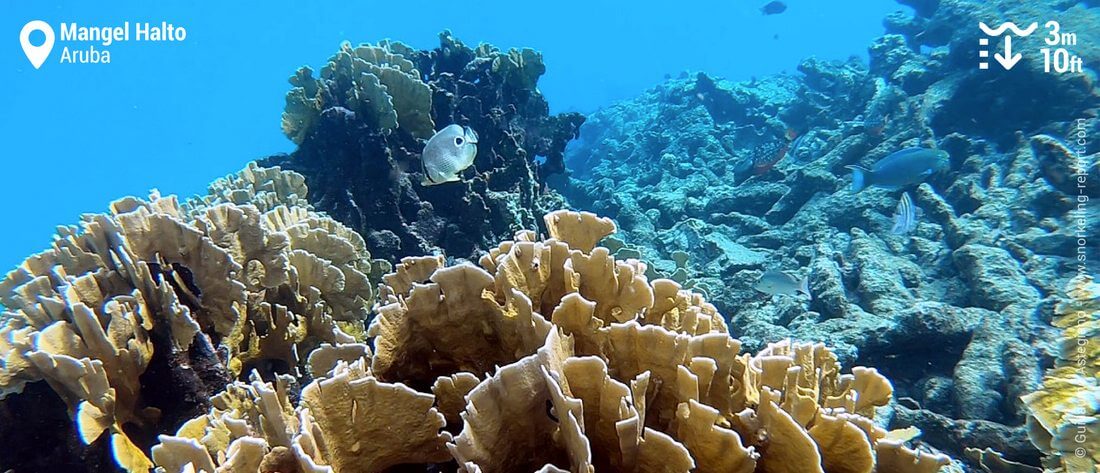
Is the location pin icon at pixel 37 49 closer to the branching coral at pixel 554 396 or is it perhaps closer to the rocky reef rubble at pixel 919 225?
the branching coral at pixel 554 396

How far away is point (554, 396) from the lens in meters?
1.56

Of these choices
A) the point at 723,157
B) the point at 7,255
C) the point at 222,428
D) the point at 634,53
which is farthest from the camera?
the point at 634,53

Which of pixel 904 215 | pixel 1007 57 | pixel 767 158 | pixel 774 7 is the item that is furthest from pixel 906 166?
pixel 774 7

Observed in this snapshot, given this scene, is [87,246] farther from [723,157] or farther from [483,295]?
[723,157]

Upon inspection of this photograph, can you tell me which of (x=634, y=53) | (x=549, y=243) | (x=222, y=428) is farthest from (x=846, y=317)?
(x=634, y=53)

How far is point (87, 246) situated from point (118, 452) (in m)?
1.36

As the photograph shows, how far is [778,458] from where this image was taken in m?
1.77

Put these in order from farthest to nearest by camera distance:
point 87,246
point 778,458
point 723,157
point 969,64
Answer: point 723,157
point 969,64
point 87,246
point 778,458

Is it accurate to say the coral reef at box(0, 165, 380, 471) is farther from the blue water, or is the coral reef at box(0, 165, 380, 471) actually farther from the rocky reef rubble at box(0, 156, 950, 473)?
the blue water

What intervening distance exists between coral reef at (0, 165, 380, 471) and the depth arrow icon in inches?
454

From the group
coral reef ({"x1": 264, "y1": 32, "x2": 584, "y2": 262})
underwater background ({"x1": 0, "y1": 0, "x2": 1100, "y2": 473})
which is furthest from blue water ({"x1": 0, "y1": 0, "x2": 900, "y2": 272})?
coral reef ({"x1": 264, "y1": 32, "x2": 584, "y2": 262})

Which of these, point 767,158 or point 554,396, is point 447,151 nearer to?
point 554,396

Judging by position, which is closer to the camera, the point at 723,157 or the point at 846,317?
the point at 846,317

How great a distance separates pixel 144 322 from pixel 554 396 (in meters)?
2.52
